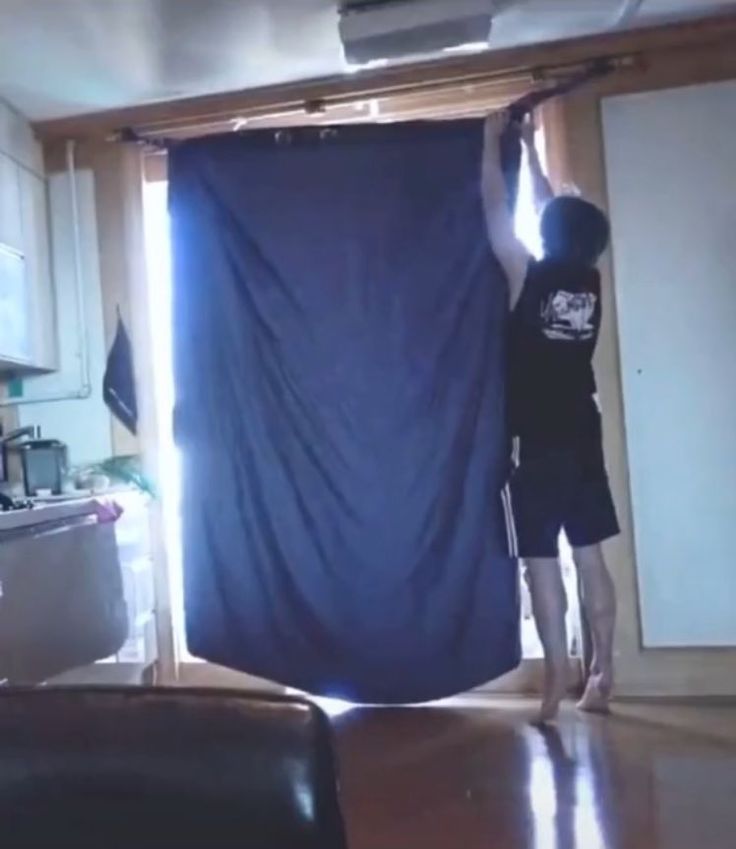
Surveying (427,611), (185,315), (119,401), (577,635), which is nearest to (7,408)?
(119,401)

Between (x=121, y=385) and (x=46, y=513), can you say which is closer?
(x=46, y=513)

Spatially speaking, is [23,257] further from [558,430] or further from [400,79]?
[558,430]

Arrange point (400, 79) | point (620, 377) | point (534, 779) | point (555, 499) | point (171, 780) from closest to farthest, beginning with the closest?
point (171, 780)
point (534, 779)
point (555, 499)
point (620, 377)
point (400, 79)

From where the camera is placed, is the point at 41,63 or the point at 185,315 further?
the point at 185,315

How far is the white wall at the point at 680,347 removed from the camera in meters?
3.15

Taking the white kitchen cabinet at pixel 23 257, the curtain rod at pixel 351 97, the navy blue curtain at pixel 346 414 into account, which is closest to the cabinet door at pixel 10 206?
the white kitchen cabinet at pixel 23 257

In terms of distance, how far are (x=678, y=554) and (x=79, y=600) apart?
1.87 m

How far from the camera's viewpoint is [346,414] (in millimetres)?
3135

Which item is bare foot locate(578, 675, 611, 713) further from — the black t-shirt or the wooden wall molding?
the wooden wall molding

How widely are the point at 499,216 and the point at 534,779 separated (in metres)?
1.64

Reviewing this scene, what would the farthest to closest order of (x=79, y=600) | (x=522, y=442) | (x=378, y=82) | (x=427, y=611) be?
(x=378, y=82)
(x=427, y=611)
(x=522, y=442)
(x=79, y=600)

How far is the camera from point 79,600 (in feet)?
8.71

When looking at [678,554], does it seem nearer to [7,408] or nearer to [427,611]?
[427,611]

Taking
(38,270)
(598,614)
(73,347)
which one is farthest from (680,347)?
(38,270)
